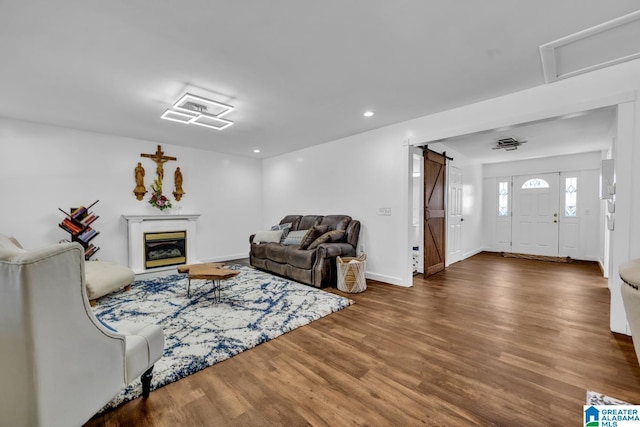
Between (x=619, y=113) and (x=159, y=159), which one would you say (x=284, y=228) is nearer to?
(x=159, y=159)

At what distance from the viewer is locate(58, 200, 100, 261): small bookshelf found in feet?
14.2

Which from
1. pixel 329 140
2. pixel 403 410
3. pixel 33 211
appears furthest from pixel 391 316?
pixel 33 211

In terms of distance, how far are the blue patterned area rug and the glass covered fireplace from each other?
2.77 feet

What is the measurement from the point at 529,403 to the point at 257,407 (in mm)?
1692

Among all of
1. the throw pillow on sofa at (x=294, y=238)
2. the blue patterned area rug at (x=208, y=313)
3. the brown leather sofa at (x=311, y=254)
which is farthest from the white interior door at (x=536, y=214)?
the blue patterned area rug at (x=208, y=313)

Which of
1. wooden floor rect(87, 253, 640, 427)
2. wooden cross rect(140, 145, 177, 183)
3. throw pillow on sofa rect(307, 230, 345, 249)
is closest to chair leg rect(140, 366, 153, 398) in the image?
wooden floor rect(87, 253, 640, 427)

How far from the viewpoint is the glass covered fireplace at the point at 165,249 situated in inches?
202

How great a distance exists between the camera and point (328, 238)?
436 centimetres

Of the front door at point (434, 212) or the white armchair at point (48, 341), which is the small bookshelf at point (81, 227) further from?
the front door at point (434, 212)

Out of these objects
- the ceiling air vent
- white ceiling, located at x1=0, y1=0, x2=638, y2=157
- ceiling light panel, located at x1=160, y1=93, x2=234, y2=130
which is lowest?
the ceiling air vent

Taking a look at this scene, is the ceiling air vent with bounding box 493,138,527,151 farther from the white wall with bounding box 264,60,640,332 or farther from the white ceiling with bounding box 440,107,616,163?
the white wall with bounding box 264,60,640,332

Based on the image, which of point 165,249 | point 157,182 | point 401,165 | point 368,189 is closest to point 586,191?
point 401,165

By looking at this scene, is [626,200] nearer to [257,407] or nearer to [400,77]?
[400,77]

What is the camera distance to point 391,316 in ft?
9.91
